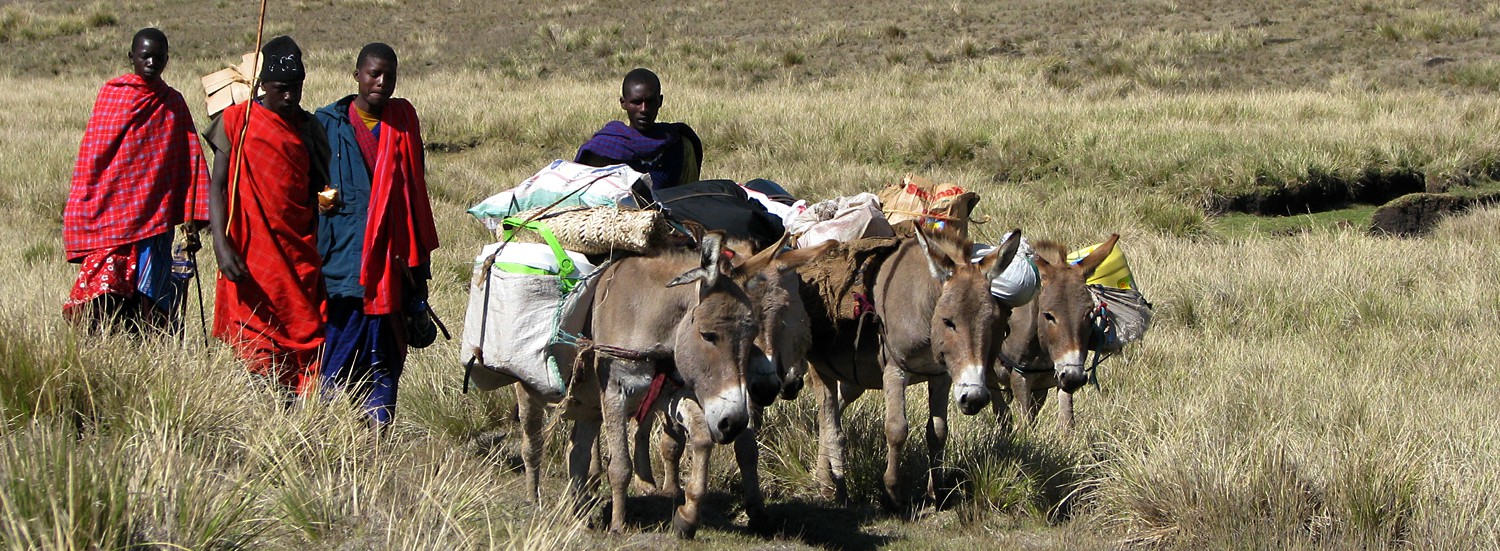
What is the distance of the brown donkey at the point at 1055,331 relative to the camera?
663cm

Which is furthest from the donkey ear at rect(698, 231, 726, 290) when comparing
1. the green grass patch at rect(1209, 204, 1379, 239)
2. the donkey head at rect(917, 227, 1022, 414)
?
the green grass patch at rect(1209, 204, 1379, 239)

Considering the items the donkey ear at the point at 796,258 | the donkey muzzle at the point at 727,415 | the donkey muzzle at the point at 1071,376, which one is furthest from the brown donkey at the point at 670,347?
the donkey muzzle at the point at 1071,376

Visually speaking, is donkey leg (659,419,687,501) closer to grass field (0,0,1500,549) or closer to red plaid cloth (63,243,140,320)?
grass field (0,0,1500,549)

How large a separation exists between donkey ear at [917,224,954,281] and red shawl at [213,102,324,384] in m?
2.69

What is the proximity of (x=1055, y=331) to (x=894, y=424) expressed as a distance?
3.52ft

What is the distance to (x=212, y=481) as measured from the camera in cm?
413

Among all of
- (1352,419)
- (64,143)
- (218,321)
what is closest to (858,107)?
(64,143)

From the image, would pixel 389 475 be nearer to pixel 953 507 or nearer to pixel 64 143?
pixel 953 507

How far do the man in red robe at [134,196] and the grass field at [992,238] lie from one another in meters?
0.71

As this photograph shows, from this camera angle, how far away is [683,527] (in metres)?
5.48

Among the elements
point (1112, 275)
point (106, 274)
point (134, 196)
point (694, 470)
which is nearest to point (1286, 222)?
point (1112, 275)

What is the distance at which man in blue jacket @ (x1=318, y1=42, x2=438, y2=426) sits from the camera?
231 inches

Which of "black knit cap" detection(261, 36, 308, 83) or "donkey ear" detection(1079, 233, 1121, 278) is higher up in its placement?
"black knit cap" detection(261, 36, 308, 83)

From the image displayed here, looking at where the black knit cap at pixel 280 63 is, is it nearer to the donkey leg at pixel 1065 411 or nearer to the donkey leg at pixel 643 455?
the donkey leg at pixel 643 455
